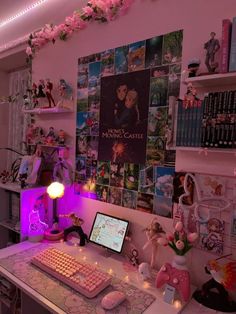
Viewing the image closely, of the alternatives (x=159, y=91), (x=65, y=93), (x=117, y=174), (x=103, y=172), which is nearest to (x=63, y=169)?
(x=103, y=172)

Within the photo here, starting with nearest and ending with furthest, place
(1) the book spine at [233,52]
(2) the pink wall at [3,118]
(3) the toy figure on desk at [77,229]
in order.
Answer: (1) the book spine at [233,52], (3) the toy figure on desk at [77,229], (2) the pink wall at [3,118]

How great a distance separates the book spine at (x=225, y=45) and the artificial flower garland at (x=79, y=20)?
75 cm

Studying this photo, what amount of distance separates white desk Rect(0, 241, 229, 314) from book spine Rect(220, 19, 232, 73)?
109cm

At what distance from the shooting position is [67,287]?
122 centimetres

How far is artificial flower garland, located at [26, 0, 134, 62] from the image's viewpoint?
1567mm

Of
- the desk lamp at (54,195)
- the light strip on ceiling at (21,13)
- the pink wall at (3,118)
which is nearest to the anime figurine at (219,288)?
the desk lamp at (54,195)

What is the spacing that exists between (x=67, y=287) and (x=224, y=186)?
3.08ft

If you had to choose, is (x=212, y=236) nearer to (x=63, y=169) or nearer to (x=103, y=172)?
(x=103, y=172)

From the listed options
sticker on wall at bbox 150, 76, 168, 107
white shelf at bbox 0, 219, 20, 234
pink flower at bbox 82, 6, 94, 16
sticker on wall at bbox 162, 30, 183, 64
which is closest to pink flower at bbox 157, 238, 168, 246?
sticker on wall at bbox 150, 76, 168, 107

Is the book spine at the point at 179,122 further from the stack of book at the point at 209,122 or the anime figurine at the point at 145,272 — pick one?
the anime figurine at the point at 145,272

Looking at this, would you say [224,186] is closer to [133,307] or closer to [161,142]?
[161,142]

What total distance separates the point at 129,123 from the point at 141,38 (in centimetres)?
52

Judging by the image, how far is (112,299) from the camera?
108 centimetres

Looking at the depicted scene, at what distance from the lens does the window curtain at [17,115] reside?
2942mm
